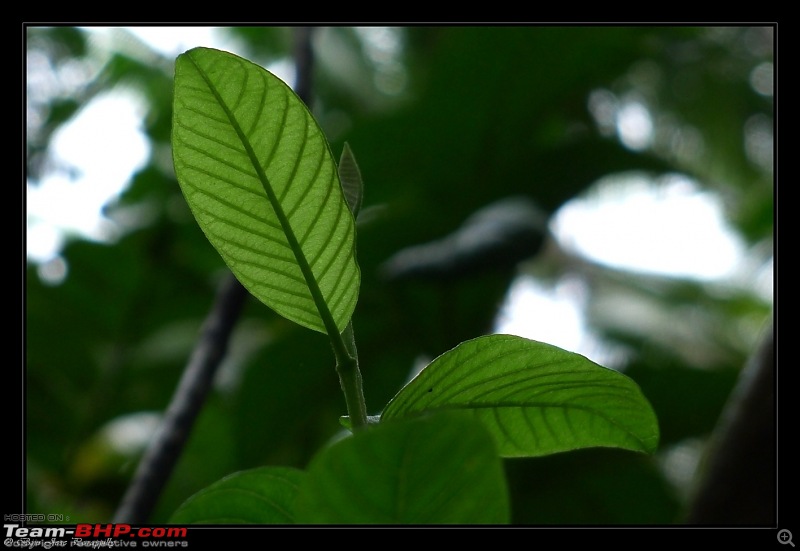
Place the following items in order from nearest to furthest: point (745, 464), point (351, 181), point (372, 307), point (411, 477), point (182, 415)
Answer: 1. point (411, 477)
2. point (351, 181)
3. point (182, 415)
4. point (745, 464)
5. point (372, 307)

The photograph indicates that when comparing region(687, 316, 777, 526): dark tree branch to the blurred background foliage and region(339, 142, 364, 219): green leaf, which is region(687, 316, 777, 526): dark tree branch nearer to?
the blurred background foliage

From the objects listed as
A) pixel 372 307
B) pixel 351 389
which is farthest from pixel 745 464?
pixel 351 389

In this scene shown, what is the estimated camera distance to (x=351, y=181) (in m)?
0.36

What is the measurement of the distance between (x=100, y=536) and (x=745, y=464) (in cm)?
74

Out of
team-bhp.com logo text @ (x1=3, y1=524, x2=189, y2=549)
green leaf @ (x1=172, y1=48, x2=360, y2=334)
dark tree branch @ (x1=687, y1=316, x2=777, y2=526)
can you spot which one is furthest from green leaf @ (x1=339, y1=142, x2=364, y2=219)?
dark tree branch @ (x1=687, y1=316, x2=777, y2=526)

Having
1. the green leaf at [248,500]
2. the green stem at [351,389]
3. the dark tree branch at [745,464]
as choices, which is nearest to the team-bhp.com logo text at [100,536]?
the green leaf at [248,500]

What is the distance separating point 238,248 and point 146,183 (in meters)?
1.10

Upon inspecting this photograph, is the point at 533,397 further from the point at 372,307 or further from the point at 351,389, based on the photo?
the point at 372,307

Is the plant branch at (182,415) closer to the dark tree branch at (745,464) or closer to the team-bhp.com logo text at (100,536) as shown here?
the team-bhp.com logo text at (100,536)

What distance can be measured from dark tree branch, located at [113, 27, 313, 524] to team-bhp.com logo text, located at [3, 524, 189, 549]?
240 mm

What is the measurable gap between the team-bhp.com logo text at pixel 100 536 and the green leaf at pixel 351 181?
17 centimetres

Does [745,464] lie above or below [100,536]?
below

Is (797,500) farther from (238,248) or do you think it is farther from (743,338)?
(743,338)
